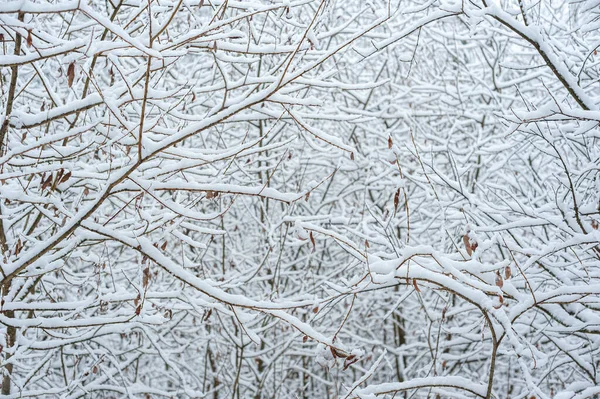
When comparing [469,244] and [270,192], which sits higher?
[270,192]

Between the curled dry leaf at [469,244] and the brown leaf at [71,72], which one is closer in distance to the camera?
the brown leaf at [71,72]

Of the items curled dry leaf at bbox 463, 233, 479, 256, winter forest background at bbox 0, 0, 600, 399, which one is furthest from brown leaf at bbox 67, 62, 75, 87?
curled dry leaf at bbox 463, 233, 479, 256

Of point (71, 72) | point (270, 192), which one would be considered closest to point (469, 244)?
point (270, 192)

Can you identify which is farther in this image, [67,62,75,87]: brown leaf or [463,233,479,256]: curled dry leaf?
[463,233,479,256]: curled dry leaf

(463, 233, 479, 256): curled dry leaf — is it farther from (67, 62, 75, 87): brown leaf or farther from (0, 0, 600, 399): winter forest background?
(67, 62, 75, 87): brown leaf

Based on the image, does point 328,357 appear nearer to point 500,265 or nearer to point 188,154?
point 500,265

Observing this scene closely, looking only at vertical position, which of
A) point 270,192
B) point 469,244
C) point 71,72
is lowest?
point 469,244

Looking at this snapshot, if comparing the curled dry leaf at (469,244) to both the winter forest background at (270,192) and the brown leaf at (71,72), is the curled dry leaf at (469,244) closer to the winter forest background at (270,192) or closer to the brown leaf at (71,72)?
the winter forest background at (270,192)

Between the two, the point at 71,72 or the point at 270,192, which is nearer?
the point at 71,72

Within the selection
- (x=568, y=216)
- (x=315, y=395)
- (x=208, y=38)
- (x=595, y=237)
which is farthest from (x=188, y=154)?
(x=315, y=395)

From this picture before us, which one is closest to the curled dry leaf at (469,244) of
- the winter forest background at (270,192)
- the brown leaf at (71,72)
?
the winter forest background at (270,192)

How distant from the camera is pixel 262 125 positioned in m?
6.86

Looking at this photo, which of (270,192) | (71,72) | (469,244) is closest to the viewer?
(71,72)

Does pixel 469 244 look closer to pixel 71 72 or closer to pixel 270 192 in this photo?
pixel 270 192
